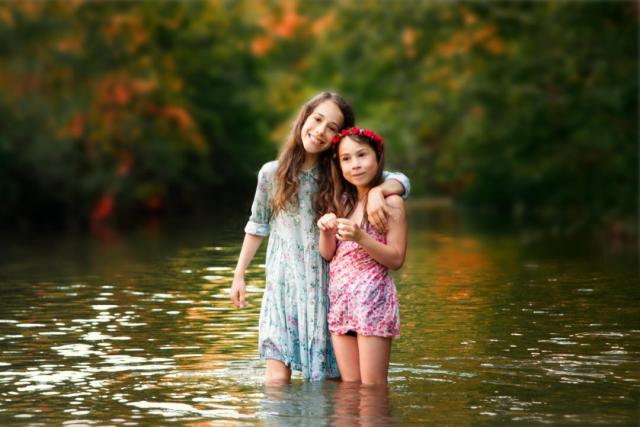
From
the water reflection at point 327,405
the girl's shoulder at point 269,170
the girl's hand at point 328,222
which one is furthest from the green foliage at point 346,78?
the girl's hand at point 328,222

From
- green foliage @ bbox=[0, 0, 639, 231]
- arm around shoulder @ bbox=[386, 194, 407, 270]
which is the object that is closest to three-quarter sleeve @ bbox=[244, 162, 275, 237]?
arm around shoulder @ bbox=[386, 194, 407, 270]

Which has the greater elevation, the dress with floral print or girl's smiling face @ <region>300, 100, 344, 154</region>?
girl's smiling face @ <region>300, 100, 344, 154</region>

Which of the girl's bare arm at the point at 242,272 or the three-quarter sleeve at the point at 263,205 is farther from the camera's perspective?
the three-quarter sleeve at the point at 263,205

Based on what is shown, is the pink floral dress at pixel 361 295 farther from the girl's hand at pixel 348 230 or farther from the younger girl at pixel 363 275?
the girl's hand at pixel 348 230

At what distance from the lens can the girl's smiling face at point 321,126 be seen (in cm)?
779

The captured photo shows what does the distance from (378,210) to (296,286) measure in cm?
69

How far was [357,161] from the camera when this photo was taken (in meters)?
7.64

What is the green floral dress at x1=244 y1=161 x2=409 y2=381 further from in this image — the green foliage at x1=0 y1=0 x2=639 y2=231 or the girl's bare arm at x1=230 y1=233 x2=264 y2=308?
the green foliage at x1=0 y1=0 x2=639 y2=231

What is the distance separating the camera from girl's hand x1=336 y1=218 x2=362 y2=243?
23.8 ft

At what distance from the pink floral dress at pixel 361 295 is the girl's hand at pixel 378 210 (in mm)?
83

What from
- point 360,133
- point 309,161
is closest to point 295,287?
point 309,161

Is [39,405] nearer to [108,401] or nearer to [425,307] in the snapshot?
[108,401]

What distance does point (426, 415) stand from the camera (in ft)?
24.1

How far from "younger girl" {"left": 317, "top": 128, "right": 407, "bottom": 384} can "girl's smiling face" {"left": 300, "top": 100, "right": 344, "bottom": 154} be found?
87 mm
